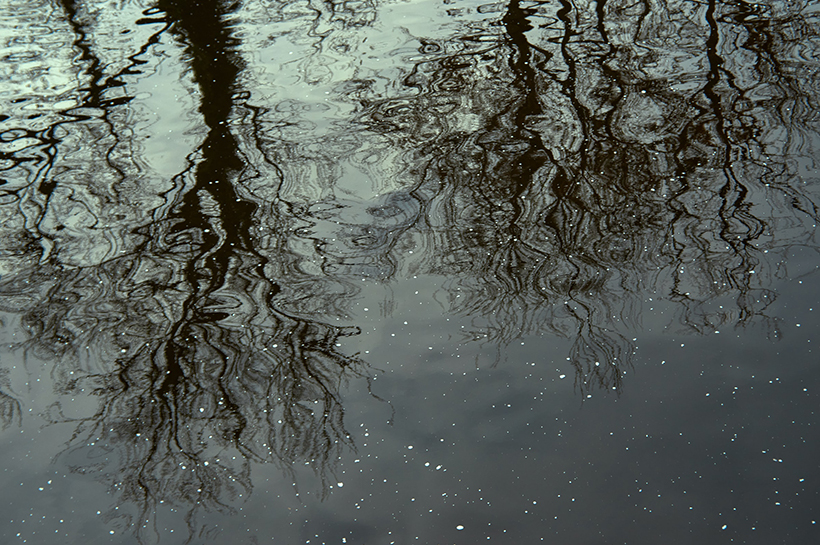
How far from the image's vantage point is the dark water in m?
3.18

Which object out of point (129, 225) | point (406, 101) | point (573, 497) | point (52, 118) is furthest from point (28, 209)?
point (573, 497)

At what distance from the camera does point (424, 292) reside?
13.8 feet

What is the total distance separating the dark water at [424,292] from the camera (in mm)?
3176

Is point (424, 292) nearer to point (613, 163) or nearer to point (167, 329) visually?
point (167, 329)

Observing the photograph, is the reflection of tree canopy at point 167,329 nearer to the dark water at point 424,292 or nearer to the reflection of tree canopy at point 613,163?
the dark water at point 424,292

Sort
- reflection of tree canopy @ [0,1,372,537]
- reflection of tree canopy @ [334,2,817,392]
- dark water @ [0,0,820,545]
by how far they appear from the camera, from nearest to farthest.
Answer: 1. dark water @ [0,0,820,545]
2. reflection of tree canopy @ [0,1,372,537]
3. reflection of tree canopy @ [334,2,817,392]

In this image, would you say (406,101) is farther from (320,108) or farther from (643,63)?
(643,63)

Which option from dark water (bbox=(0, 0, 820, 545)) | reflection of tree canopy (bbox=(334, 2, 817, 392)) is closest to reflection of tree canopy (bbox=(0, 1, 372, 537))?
dark water (bbox=(0, 0, 820, 545))

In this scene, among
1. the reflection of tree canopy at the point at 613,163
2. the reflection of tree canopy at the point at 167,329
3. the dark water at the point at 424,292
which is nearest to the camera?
the dark water at the point at 424,292

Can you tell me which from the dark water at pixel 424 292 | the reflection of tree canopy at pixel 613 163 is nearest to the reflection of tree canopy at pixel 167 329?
the dark water at pixel 424 292

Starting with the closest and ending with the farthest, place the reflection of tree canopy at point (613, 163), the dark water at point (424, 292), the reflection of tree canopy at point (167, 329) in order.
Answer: the dark water at point (424, 292) < the reflection of tree canopy at point (167, 329) < the reflection of tree canopy at point (613, 163)

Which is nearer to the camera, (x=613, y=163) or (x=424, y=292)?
(x=424, y=292)

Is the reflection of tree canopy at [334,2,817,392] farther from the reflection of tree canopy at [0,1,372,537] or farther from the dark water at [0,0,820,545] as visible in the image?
the reflection of tree canopy at [0,1,372,537]

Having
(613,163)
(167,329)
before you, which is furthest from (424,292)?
(613,163)
